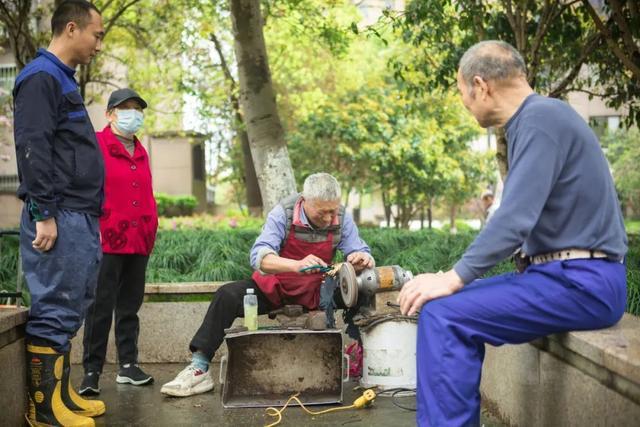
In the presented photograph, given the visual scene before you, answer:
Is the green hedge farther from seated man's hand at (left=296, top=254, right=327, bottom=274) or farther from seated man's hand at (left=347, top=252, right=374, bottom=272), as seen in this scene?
seated man's hand at (left=296, top=254, right=327, bottom=274)

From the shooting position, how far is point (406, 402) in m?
5.65

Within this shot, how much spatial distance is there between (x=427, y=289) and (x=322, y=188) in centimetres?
232

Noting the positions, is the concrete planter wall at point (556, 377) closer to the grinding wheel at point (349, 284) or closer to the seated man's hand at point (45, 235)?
the seated man's hand at point (45, 235)

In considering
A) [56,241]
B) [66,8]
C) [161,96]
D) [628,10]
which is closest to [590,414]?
[56,241]

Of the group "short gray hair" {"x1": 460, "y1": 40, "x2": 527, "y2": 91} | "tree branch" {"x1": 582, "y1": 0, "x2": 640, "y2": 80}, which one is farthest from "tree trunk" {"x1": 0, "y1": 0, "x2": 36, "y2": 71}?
"short gray hair" {"x1": 460, "y1": 40, "x2": 527, "y2": 91}

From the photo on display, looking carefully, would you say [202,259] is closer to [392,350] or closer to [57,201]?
[392,350]

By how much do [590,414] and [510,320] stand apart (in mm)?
598

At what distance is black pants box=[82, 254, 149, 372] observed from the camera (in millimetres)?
5969

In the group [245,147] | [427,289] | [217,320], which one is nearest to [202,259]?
[217,320]

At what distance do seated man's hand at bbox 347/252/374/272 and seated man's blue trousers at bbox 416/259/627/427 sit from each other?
2364 mm

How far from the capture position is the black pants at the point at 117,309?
5.97 m

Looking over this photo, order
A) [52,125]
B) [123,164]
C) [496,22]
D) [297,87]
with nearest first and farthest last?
[52,125] < [123,164] < [496,22] < [297,87]

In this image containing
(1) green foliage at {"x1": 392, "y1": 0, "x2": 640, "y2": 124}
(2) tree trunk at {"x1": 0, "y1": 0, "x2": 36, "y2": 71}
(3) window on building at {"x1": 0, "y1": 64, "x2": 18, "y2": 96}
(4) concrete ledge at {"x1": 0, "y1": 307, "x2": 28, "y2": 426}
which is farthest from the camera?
(3) window on building at {"x1": 0, "y1": 64, "x2": 18, "y2": 96}

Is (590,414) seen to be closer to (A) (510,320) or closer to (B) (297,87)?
(A) (510,320)
